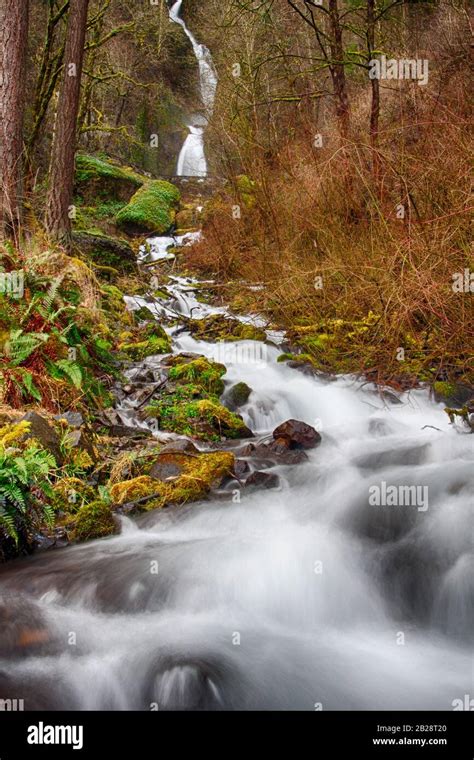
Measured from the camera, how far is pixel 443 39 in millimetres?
13281

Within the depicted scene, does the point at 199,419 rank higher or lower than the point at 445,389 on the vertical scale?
lower

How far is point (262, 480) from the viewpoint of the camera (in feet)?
18.1

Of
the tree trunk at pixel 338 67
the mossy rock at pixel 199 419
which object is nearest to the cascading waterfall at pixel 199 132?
the tree trunk at pixel 338 67

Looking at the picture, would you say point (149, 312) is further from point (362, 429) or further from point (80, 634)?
point (80, 634)

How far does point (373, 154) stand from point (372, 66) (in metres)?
2.73

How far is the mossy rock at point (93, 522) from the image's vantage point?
461cm

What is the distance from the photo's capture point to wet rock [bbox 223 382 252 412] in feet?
24.2

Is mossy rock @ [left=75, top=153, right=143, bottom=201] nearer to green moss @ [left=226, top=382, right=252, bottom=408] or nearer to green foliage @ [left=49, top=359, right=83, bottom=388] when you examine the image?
green moss @ [left=226, top=382, right=252, bottom=408]

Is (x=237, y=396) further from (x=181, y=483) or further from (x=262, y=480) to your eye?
(x=181, y=483)

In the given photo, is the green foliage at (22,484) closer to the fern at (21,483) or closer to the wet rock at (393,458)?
the fern at (21,483)
